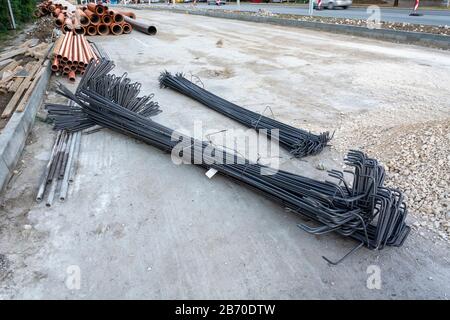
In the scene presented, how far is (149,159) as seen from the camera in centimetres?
423

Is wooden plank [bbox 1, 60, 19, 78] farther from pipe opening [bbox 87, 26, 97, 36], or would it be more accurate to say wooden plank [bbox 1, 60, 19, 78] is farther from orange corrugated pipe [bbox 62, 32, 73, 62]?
pipe opening [bbox 87, 26, 97, 36]

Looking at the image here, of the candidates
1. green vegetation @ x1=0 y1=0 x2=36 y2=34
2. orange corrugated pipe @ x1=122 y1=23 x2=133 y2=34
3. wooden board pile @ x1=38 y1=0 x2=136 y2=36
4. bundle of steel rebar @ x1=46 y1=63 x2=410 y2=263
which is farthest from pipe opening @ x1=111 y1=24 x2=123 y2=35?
bundle of steel rebar @ x1=46 y1=63 x2=410 y2=263

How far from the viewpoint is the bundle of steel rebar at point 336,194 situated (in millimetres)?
2773

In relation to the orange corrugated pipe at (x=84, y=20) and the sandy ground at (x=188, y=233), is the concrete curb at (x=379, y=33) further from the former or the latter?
the orange corrugated pipe at (x=84, y=20)

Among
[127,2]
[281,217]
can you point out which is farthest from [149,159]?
[127,2]

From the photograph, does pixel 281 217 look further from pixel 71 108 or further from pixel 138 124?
pixel 71 108

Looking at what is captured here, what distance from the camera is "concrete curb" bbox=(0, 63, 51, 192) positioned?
3770mm

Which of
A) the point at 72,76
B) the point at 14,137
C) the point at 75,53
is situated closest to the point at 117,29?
the point at 75,53

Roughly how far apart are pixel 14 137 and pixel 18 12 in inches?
613

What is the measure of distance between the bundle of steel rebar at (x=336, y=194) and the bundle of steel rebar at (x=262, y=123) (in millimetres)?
Answer: 914

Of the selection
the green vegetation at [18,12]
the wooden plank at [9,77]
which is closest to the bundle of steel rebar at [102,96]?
the wooden plank at [9,77]

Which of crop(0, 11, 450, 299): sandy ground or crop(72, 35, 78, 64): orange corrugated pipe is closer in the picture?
crop(0, 11, 450, 299): sandy ground

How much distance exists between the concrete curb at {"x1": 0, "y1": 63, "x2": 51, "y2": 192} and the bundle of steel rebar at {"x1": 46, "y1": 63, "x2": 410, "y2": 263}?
1818 millimetres

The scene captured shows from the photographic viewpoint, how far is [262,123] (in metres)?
4.92
